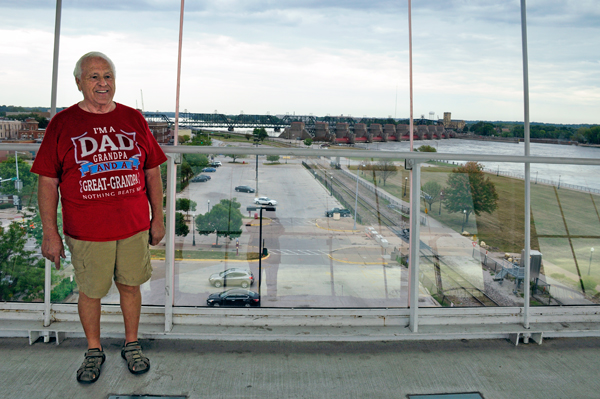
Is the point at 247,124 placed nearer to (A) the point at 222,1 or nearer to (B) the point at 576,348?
(A) the point at 222,1

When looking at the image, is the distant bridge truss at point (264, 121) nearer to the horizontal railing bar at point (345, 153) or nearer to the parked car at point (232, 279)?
the horizontal railing bar at point (345, 153)

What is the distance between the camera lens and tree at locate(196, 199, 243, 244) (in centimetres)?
244

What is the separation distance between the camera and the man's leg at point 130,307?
222 centimetres

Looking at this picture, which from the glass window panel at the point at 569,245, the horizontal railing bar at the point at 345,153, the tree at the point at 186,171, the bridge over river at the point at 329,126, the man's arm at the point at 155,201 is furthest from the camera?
the bridge over river at the point at 329,126

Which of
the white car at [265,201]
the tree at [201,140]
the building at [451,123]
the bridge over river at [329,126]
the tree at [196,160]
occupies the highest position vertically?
the building at [451,123]

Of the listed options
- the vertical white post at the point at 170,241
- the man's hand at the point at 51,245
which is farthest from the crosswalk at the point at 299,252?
the man's hand at the point at 51,245

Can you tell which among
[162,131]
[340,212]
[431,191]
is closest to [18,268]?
[162,131]

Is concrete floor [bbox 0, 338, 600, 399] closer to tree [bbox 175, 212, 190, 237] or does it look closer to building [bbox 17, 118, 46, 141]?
tree [bbox 175, 212, 190, 237]

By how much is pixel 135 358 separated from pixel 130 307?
250 mm

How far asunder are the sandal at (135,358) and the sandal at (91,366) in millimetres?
115

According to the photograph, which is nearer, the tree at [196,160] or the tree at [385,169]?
the tree at [196,160]

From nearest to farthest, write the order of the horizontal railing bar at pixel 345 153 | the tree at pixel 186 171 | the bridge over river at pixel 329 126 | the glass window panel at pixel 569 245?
the horizontal railing bar at pixel 345 153 → the tree at pixel 186 171 → the glass window panel at pixel 569 245 → the bridge over river at pixel 329 126

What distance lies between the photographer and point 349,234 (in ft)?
8.20

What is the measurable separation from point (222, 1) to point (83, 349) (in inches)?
88.5
